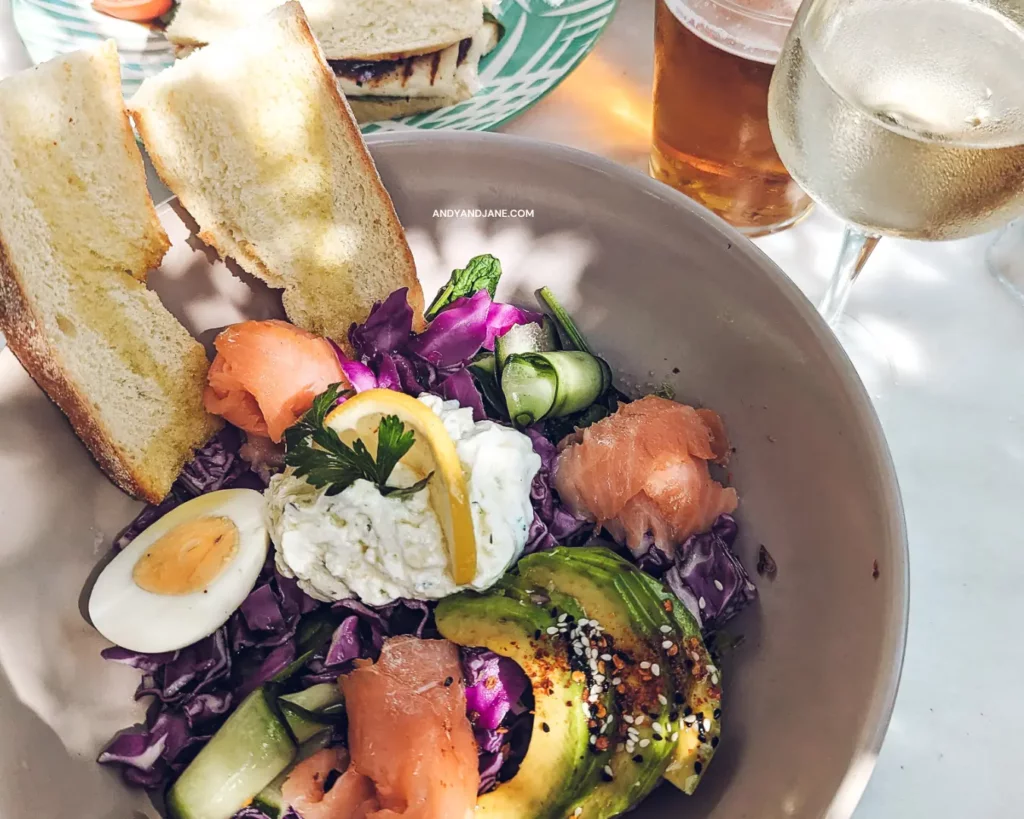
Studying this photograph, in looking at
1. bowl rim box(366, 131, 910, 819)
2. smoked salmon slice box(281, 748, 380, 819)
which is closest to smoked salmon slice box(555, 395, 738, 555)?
bowl rim box(366, 131, 910, 819)

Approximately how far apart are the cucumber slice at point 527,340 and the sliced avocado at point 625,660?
372 millimetres

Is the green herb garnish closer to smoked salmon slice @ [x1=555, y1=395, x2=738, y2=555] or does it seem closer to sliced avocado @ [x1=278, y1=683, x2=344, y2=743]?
smoked salmon slice @ [x1=555, y1=395, x2=738, y2=555]

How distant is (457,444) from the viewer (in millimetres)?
1277

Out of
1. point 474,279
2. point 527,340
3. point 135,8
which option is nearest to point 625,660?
point 527,340

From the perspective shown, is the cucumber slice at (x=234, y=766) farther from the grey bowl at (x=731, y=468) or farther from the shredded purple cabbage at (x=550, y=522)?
the shredded purple cabbage at (x=550, y=522)

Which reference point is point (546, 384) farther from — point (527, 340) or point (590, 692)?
point (590, 692)

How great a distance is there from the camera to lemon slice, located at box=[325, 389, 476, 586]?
1.17m

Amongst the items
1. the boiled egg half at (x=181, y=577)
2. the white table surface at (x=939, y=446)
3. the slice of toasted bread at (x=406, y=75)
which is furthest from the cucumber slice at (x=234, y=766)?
the slice of toasted bread at (x=406, y=75)

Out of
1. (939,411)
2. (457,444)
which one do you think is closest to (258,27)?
(457,444)

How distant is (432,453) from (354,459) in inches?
4.1

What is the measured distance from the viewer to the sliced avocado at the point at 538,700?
3.55 ft

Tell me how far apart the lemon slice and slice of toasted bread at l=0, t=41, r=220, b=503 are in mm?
332

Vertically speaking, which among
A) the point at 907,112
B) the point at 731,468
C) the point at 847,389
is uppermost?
the point at 907,112

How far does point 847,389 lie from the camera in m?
1.16
